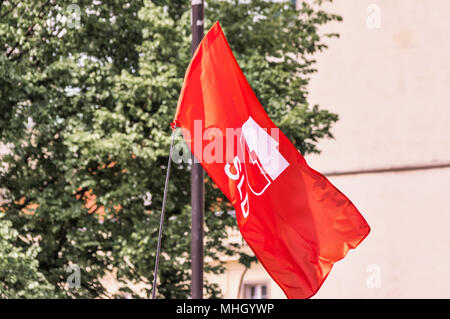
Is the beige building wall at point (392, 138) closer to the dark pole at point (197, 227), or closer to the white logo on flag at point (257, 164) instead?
the dark pole at point (197, 227)

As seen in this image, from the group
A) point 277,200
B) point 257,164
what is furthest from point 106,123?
point 277,200

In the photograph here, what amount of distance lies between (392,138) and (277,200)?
17.9 meters

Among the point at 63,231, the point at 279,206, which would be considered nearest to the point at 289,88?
the point at 63,231

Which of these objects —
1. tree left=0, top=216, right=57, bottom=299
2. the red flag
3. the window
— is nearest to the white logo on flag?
the red flag

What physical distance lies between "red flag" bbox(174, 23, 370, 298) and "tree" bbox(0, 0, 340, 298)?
255 inches

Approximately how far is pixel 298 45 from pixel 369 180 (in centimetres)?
985

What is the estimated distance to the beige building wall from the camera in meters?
25.1

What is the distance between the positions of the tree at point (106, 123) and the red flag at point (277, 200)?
6484 millimetres

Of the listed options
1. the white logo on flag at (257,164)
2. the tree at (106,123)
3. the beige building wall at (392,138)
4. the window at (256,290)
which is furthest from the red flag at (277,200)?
the window at (256,290)

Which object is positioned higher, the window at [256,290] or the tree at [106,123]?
the tree at [106,123]

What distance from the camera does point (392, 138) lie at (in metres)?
26.0

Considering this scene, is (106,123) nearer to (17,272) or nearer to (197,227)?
(17,272)

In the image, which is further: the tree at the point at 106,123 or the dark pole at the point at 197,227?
the tree at the point at 106,123

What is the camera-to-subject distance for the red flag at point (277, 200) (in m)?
8.48
